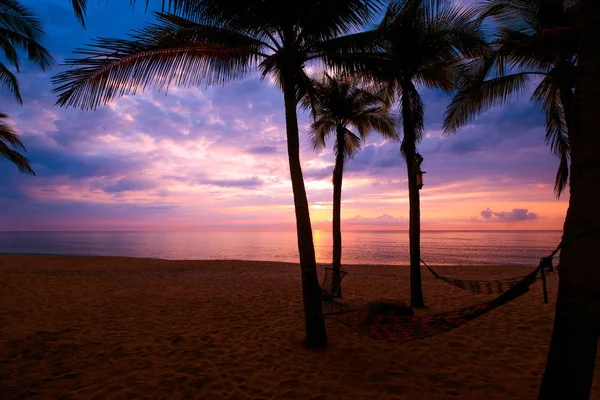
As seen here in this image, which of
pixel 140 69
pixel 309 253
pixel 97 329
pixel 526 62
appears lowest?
pixel 97 329

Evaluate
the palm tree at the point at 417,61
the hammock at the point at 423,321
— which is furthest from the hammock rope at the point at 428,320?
the palm tree at the point at 417,61

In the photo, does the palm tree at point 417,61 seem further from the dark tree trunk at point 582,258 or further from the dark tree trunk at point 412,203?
the dark tree trunk at point 582,258

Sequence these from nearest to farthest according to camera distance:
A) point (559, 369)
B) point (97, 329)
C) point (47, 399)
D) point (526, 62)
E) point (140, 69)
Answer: point (559, 369) → point (47, 399) → point (140, 69) → point (97, 329) → point (526, 62)

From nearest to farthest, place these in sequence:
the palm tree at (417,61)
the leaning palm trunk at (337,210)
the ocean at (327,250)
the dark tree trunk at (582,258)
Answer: the dark tree trunk at (582,258), the palm tree at (417,61), the leaning palm trunk at (337,210), the ocean at (327,250)

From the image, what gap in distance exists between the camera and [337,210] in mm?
8594

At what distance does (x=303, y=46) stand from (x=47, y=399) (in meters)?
5.70

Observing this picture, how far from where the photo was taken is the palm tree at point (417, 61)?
21.4ft

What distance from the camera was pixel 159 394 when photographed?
3.39 metres

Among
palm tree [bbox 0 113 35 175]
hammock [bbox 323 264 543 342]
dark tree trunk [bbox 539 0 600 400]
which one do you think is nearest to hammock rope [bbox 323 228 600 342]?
hammock [bbox 323 264 543 342]

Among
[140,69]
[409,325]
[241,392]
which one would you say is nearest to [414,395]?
[409,325]

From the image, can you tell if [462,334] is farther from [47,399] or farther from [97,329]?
[97,329]

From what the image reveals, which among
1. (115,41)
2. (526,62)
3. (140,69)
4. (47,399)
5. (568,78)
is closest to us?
(47,399)

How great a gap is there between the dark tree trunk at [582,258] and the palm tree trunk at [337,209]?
5879mm

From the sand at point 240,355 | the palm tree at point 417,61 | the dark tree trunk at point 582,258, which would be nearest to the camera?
the dark tree trunk at point 582,258
